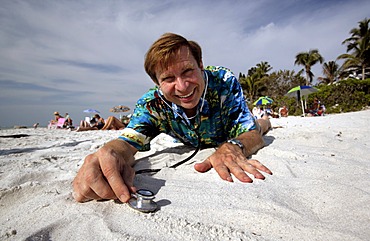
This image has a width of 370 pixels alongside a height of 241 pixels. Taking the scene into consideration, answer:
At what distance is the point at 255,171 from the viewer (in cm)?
140

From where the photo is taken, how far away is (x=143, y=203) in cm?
102

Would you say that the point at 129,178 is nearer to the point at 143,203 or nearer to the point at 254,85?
the point at 143,203

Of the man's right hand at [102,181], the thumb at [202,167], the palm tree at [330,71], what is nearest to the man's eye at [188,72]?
the thumb at [202,167]

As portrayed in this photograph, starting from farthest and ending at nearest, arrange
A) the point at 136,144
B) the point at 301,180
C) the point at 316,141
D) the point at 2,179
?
1. the point at 316,141
2. the point at 136,144
3. the point at 2,179
4. the point at 301,180

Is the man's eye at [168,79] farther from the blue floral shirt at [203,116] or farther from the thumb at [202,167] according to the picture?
the thumb at [202,167]

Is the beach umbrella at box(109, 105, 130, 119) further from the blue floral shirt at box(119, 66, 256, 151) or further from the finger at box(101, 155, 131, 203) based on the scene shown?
the finger at box(101, 155, 131, 203)

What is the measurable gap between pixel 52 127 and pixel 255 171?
44.4 ft

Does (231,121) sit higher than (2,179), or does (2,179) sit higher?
(231,121)

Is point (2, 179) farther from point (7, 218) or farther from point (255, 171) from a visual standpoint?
point (255, 171)

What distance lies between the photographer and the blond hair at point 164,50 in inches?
67.1

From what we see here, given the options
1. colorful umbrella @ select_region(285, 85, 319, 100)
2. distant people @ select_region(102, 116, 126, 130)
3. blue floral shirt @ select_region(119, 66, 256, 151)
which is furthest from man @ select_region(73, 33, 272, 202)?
colorful umbrella @ select_region(285, 85, 319, 100)

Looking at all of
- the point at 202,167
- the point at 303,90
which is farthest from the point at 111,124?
the point at 303,90

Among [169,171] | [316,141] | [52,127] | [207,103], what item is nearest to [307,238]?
[169,171]

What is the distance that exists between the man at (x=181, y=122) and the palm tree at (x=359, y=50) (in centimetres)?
3002
